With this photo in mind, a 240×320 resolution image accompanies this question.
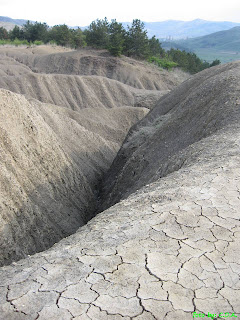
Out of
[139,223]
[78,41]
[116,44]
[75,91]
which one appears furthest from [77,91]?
[78,41]

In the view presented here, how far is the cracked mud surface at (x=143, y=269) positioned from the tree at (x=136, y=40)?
37.9m

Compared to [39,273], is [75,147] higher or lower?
lower

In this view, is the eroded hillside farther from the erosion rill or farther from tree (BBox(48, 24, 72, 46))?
tree (BBox(48, 24, 72, 46))

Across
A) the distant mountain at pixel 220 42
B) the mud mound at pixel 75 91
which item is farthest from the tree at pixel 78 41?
the distant mountain at pixel 220 42

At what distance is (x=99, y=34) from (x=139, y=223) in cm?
4127

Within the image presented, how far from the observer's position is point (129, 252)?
3318 millimetres

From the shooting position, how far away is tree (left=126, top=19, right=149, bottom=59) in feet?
128

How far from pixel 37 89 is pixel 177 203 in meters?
22.4

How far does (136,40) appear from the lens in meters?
39.2

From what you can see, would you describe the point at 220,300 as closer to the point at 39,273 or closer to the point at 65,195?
the point at 39,273

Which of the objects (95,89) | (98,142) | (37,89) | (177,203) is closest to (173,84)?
(95,89)

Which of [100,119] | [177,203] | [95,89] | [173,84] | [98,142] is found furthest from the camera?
[173,84]

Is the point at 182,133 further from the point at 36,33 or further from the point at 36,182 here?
the point at 36,33

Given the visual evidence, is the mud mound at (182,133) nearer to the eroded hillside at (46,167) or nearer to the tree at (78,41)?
the eroded hillside at (46,167)
